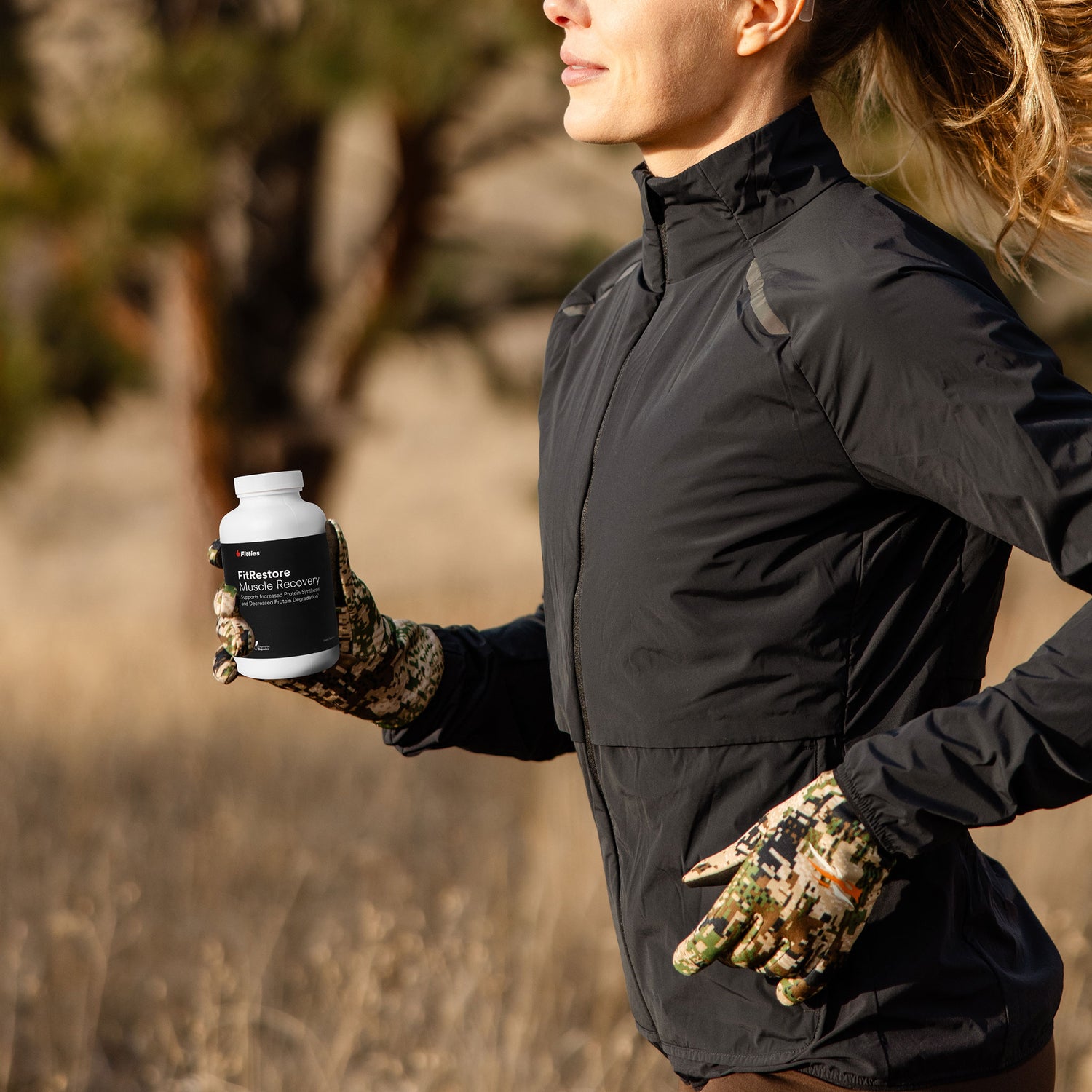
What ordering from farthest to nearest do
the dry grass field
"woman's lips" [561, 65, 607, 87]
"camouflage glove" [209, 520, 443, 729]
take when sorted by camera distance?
1. the dry grass field
2. "camouflage glove" [209, 520, 443, 729]
3. "woman's lips" [561, 65, 607, 87]

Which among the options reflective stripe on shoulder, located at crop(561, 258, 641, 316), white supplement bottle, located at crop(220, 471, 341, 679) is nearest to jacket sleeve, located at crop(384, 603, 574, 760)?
white supplement bottle, located at crop(220, 471, 341, 679)

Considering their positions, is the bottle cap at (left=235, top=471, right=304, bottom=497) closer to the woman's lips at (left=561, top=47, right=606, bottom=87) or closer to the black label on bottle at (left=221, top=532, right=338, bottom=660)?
the black label on bottle at (left=221, top=532, right=338, bottom=660)

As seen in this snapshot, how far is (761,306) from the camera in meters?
1.01

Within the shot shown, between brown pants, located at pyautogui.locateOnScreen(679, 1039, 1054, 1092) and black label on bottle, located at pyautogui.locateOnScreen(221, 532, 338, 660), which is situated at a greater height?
black label on bottle, located at pyautogui.locateOnScreen(221, 532, 338, 660)

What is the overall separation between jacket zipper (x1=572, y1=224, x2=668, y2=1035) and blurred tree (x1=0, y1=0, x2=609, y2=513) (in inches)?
147

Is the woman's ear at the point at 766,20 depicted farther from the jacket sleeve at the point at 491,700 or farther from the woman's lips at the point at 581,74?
the jacket sleeve at the point at 491,700

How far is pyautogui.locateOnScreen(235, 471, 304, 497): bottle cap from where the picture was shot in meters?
1.29

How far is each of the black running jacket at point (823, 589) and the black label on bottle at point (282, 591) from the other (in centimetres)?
26

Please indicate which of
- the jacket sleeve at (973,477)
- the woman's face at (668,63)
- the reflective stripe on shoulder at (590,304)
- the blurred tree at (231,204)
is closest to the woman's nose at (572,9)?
the woman's face at (668,63)

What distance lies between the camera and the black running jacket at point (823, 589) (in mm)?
935

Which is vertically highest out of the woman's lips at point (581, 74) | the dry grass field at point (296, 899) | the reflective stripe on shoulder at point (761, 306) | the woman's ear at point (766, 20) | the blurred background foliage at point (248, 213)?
the woman's ear at point (766, 20)

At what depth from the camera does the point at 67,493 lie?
19.1 m

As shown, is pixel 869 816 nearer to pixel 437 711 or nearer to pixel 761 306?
pixel 761 306

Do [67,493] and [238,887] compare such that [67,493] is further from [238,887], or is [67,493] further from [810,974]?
[810,974]
